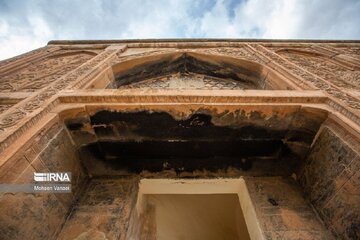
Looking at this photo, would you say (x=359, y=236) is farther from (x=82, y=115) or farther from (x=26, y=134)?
(x=26, y=134)

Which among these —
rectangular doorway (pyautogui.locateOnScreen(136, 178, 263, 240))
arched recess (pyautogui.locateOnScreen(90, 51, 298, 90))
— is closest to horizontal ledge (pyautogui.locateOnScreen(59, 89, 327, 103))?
arched recess (pyautogui.locateOnScreen(90, 51, 298, 90))

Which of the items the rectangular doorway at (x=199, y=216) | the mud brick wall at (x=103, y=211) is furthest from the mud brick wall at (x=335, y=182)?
the mud brick wall at (x=103, y=211)

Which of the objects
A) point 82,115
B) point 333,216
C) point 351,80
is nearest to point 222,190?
point 333,216

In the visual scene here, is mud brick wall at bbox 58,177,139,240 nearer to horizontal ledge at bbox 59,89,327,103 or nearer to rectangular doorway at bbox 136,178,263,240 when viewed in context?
rectangular doorway at bbox 136,178,263,240

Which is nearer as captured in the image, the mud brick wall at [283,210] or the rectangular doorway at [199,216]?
the mud brick wall at [283,210]

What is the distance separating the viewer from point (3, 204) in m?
1.54

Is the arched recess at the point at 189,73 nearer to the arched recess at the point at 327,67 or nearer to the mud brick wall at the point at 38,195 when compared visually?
the arched recess at the point at 327,67

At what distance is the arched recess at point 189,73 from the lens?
12.4 ft

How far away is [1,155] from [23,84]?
5.78ft

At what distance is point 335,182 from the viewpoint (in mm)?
1982

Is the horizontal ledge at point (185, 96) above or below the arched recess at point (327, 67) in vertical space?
below

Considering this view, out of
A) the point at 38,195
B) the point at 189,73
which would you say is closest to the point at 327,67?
the point at 189,73
